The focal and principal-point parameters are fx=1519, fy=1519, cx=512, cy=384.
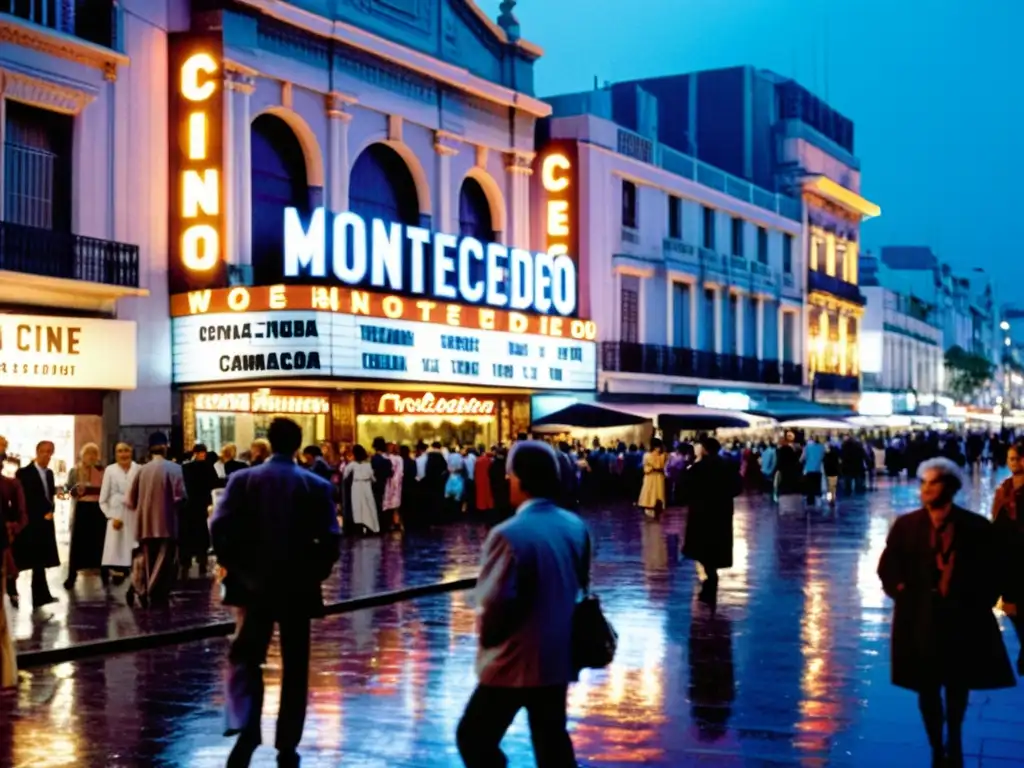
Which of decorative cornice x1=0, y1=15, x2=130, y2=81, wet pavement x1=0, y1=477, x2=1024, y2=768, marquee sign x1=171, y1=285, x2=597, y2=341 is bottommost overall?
wet pavement x1=0, y1=477, x2=1024, y2=768

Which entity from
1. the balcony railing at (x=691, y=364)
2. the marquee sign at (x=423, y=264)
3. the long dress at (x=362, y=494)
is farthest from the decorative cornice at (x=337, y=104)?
the balcony railing at (x=691, y=364)

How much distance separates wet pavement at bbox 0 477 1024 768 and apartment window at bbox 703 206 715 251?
104ft

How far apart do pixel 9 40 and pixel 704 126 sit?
129ft

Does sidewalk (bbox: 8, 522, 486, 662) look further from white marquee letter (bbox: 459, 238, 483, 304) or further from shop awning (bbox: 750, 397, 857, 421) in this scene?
shop awning (bbox: 750, 397, 857, 421)

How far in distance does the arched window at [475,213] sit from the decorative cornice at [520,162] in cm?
93

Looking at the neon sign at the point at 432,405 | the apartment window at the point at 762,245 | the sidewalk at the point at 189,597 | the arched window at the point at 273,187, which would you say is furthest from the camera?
the apartment window at the point at 762,245

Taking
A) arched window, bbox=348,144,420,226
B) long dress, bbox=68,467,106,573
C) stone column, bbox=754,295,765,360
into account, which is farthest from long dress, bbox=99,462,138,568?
stone column, bbox=754,295,765,360

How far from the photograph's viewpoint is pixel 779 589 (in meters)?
17.2

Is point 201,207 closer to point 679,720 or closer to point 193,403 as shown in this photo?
point 193,403

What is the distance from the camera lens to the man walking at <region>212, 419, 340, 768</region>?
7770 millimetres

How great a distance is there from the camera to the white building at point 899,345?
244 ft

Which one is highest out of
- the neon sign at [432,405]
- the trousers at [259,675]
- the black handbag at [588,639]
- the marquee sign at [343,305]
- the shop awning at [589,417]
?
the marquee sign at [343,305]

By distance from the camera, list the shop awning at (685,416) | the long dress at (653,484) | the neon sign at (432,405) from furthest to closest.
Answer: the shop awning at (685,416)
the neon sign at (432,405)
the long dress at (653,484)

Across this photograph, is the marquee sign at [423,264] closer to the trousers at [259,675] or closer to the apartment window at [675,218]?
the apartment window at [675,218]
